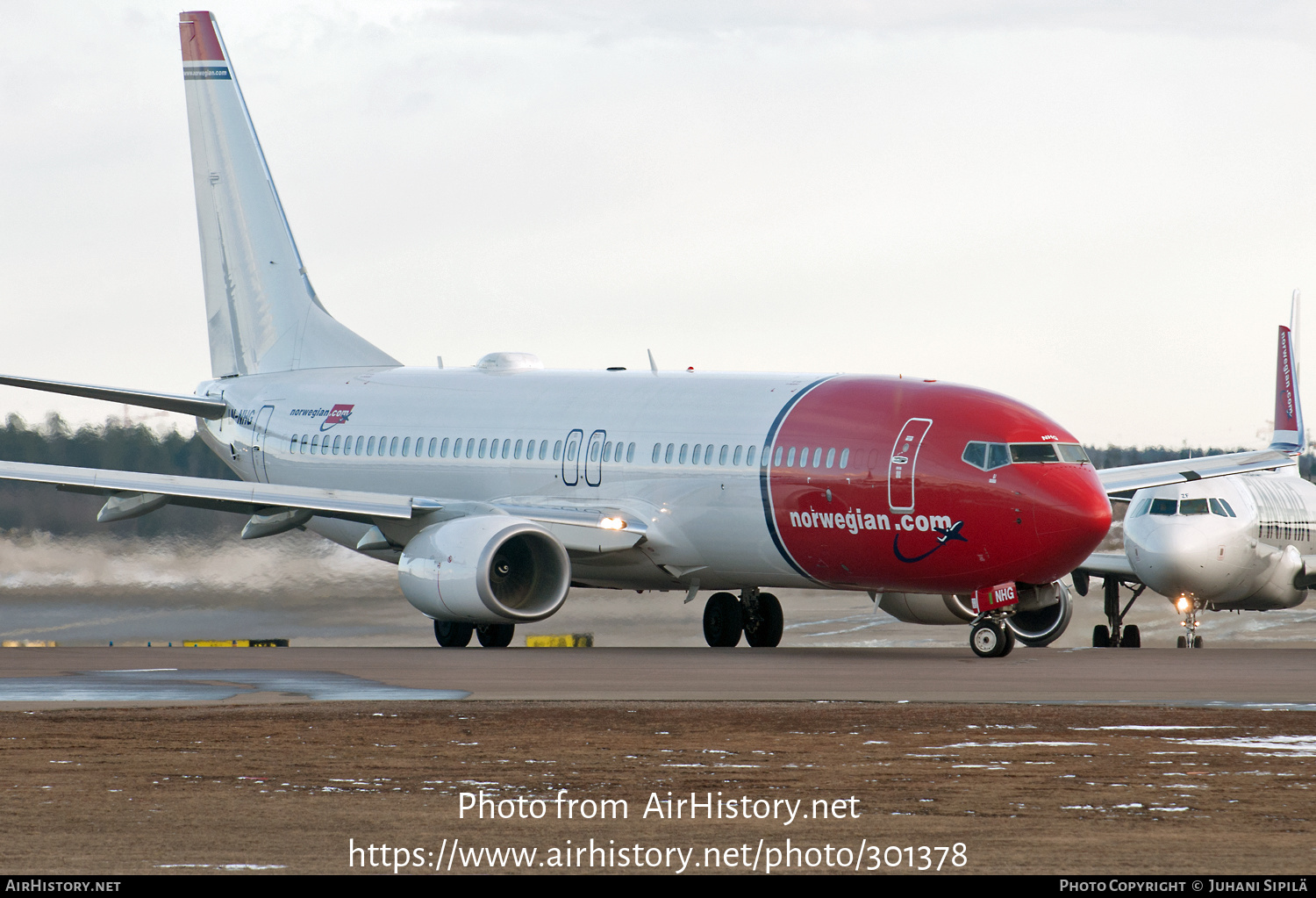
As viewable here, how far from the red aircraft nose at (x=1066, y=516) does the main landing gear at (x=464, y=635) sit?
27.6 ft

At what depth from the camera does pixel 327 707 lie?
627 inches

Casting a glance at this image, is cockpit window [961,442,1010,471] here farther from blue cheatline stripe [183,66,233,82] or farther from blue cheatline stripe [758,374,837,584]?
blue cheatline stripe [183,66,233,82]

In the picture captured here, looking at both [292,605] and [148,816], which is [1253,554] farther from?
[148,816]

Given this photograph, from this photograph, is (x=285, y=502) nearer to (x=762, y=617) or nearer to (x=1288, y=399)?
(x=762, y=617)

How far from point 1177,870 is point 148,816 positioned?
16.6ft

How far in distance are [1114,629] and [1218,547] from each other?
10.9ft

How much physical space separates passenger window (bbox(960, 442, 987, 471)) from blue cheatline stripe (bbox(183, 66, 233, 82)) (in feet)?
60.5

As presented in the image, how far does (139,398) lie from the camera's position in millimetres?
32125

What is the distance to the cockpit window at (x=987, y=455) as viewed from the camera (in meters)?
23.4

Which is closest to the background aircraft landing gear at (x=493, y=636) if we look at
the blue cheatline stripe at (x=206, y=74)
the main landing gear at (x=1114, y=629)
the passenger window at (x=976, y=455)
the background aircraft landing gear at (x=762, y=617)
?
the background aircraft landing gear at (x=762, y=617)

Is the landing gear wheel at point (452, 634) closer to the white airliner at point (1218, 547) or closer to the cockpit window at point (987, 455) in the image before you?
the cockpit window at point (987, 455)

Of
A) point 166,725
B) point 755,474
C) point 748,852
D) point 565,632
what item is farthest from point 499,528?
point 748,852

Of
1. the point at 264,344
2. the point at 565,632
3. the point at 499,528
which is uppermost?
the point at 264,344

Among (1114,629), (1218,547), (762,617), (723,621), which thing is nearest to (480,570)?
(723,621)
